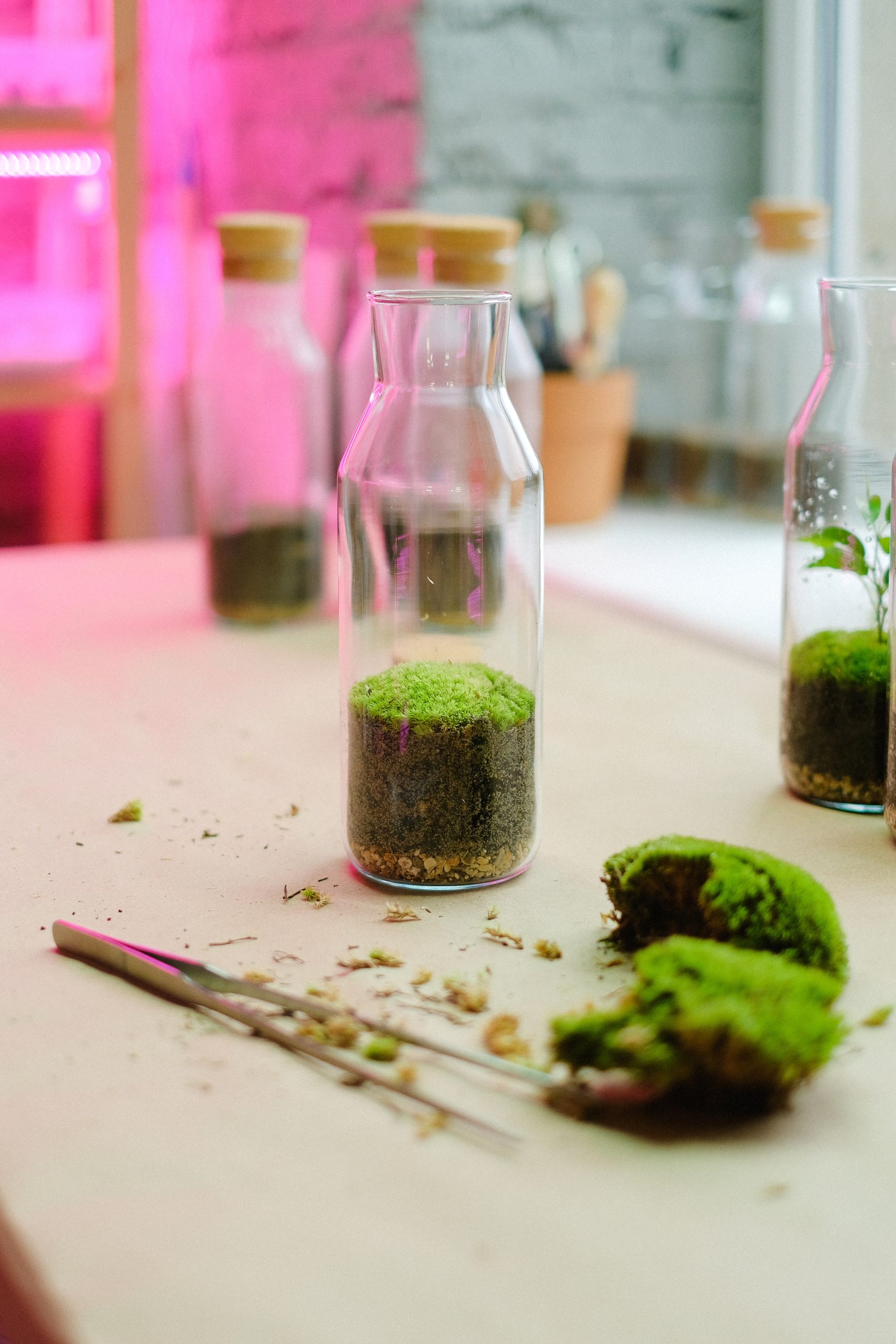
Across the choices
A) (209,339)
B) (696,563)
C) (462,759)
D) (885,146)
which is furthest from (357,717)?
(885,146)

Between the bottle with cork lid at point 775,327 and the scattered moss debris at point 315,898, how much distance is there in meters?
1.17

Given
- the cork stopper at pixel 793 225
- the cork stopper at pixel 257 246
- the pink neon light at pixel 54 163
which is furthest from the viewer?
the pink neon light at pixel 54 163

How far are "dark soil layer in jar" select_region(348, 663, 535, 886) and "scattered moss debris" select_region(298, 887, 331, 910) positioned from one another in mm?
33

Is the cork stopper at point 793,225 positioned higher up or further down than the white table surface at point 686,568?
higher up

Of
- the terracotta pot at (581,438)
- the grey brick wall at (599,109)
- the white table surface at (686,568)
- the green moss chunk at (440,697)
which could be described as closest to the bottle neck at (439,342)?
the green moss chunk at (440,697)

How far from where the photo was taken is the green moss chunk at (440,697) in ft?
2.51

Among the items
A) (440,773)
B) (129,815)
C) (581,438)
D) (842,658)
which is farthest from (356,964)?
(581,438)

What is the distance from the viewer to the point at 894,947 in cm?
72

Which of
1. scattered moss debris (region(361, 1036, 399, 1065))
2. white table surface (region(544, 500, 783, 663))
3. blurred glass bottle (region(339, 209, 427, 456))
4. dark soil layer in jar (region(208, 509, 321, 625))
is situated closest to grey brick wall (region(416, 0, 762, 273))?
white table surface (region(544, 500, 783, 663))

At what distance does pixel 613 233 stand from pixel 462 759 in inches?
62.2

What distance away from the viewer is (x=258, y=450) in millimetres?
1456

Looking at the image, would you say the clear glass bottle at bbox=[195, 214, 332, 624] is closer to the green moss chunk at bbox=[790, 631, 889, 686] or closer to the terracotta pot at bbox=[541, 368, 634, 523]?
the terracotta pot at bbox=[541, 368, 634, 523]

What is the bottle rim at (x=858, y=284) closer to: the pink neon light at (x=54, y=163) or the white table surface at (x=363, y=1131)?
the white table surface at (x=363, y=1131)

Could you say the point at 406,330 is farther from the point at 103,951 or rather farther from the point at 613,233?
the point at 613,233
